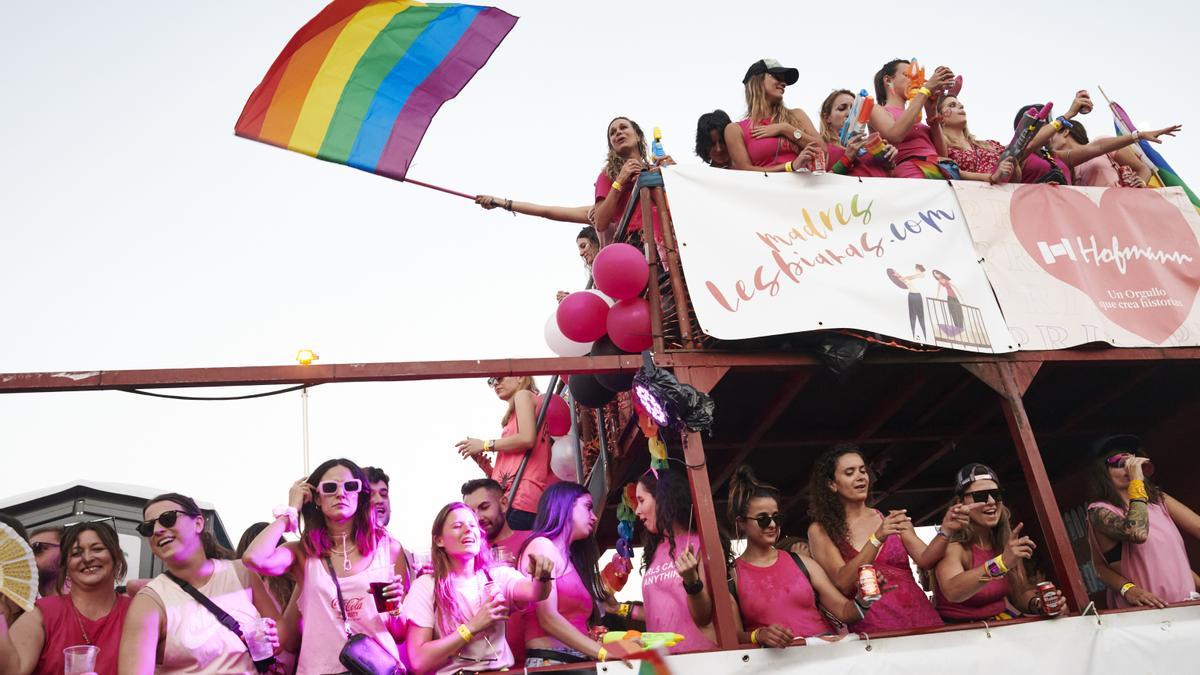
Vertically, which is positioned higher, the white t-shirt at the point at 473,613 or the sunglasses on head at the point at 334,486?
the sunglasses on head at the point at 334,486

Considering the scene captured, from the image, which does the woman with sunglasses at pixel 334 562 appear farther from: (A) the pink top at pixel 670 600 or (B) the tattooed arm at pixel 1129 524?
(B) the tattooed arm at pixel 1129 524

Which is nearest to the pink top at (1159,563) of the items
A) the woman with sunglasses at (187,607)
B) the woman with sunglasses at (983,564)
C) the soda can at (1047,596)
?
the woman with sunglasses at (983,564)

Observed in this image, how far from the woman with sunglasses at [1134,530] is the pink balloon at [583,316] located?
3537mm

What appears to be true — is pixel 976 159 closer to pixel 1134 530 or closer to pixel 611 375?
pixel 1134 530

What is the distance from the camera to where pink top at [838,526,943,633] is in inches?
217

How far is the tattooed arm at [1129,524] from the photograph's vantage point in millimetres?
6191

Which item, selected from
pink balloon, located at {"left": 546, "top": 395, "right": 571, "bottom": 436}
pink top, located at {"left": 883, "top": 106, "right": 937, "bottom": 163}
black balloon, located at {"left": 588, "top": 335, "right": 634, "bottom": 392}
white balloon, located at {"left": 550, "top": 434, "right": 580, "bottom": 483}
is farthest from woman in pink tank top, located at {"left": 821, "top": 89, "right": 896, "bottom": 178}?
white balloon, located at {"left": 550, "top": 434, "right": 580, "bottom": 483}

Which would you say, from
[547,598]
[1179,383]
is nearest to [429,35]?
[547,598]

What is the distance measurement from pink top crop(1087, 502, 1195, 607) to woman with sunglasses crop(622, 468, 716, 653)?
2945 mm

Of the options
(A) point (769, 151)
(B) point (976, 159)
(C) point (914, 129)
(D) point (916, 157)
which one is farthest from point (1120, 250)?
(A) point (769, 151)

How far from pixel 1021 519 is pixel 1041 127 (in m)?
4.27

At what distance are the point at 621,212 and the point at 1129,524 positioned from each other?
400cm

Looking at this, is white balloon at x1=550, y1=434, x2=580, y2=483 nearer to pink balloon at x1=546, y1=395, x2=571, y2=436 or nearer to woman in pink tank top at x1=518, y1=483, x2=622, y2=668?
pink balloon at x1=546, y1=395, x2=571, y2=436

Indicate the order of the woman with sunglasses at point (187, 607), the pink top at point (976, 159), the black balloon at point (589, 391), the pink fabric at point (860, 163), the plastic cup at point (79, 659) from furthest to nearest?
the pink top at point (976, 159) → the pink fabric at point (860, 163) → the black balloon at point (589, 391) → the woman with sunglasses at point (187, 607) → the plastic cup at point (79, 659)
